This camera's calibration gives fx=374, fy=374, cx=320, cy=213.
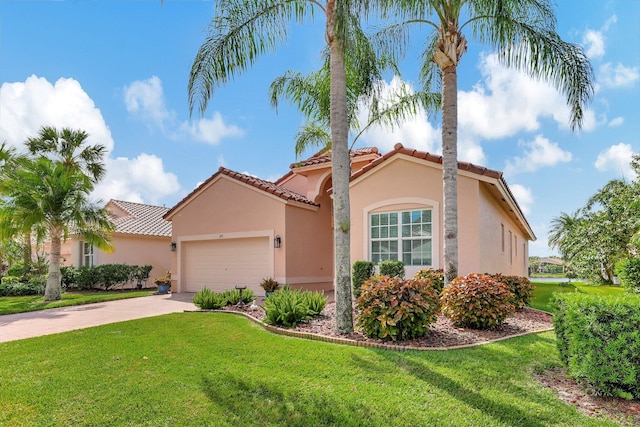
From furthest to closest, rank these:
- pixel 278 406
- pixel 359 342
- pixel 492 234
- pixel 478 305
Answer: pixel 492 234 → pixel 478 305 → pixel 359 342 → pixel 278 406

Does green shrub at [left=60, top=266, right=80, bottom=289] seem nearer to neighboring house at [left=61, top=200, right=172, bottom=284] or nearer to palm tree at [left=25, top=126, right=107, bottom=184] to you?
neighboring house at [left=61, top=200, right=172, bottom=284]

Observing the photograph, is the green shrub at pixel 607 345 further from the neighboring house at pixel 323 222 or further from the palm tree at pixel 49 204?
the palm tree at pixel 49 204

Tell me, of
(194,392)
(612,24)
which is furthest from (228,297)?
(612,24)

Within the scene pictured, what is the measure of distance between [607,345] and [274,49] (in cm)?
897

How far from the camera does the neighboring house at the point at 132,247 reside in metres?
23.2

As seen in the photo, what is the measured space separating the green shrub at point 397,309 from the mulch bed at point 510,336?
0.19 meters

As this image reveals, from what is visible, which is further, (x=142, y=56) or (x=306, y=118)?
(x=142, y=56)

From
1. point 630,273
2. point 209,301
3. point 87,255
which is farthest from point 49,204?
point 630,273

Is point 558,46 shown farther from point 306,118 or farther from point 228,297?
point 228,297

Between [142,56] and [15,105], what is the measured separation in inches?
201

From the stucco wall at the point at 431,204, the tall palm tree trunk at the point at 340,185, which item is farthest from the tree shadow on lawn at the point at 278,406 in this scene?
the stucco wall at the point at 431,204

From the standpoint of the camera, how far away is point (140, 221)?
Result: 2612cm

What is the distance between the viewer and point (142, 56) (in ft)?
46.0

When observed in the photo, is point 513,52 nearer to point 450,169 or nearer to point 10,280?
point 450,169
